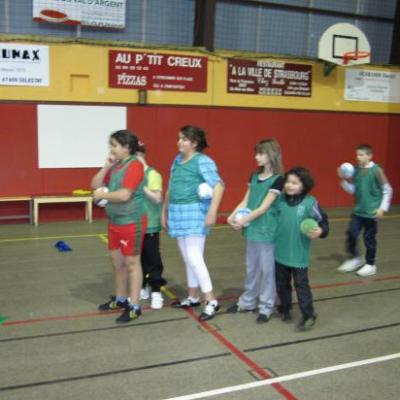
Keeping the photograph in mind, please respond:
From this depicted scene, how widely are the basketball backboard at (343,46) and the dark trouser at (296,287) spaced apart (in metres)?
6.97

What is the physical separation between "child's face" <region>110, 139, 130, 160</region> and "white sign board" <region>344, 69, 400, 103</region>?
307 inches

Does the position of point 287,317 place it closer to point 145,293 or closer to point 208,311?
point 208,311

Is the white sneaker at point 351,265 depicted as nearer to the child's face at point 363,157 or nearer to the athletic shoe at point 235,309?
the child's face at point 363,157

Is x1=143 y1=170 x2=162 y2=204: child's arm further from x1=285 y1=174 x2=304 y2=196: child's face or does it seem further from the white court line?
the white court line

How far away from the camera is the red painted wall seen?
8.57 metres

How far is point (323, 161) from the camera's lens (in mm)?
10797

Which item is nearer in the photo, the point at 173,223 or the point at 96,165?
the point at 173,223

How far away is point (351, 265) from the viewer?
604cm

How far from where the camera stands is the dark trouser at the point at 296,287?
4.07 metres

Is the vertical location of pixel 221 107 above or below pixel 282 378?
above

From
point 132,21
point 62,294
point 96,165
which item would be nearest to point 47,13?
point 132,21

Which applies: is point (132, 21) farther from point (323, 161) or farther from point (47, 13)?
point (323, 161)

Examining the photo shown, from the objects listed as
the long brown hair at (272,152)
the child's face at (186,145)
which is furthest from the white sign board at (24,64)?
the long brown hair at (272,152)

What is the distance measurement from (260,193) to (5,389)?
2311 mm
